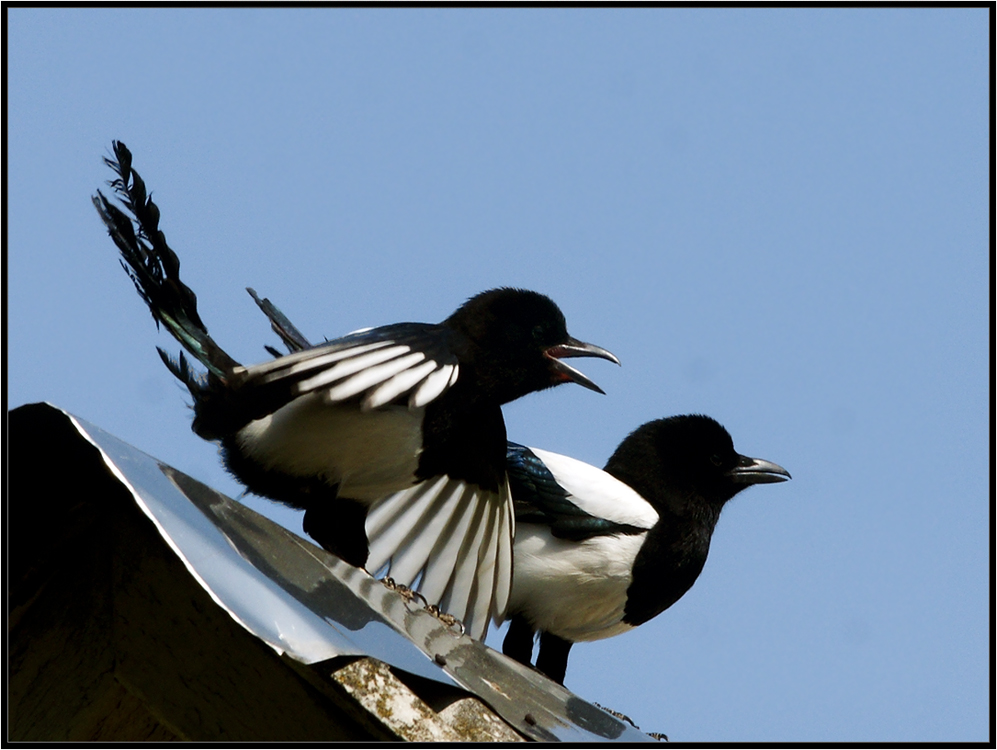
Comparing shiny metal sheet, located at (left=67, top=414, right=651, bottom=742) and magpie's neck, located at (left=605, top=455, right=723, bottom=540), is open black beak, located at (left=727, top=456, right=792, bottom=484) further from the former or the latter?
shiny metal sheet, located at (left=67, top=414, right=651, bottom=742)

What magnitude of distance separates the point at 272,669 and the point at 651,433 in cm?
310

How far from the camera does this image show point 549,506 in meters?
4.70

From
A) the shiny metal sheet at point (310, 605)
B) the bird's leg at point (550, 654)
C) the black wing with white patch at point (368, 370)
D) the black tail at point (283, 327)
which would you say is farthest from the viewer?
the bird's leg at point (550, 654)

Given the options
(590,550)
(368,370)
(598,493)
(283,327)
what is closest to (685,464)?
(598,493)

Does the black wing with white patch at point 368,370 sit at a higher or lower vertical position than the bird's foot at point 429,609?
higher

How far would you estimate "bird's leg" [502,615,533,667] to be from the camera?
15.6ft

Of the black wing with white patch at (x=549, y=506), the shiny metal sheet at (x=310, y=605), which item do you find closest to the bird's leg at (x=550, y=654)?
the black wing with white patch at (x=549, y=506)

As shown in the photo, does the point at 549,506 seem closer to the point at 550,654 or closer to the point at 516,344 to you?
the point at 550,654

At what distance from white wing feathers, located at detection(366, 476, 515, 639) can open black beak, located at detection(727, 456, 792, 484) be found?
4.61 ft

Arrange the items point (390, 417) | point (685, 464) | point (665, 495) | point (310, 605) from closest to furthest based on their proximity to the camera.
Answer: point (310, 605)
point (390, 417)
point (665, 495)
point (685, 464)

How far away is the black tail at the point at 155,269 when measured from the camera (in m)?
3.49

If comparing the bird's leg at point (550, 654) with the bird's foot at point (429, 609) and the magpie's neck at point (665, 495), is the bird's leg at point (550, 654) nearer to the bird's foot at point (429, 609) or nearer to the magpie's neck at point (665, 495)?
the magpie's neck at point (665, 495)

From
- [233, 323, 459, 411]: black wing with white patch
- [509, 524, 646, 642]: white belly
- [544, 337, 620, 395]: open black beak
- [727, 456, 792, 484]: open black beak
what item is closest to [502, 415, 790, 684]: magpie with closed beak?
[509, 524, 646, 642]: white belly

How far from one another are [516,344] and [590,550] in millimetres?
934
